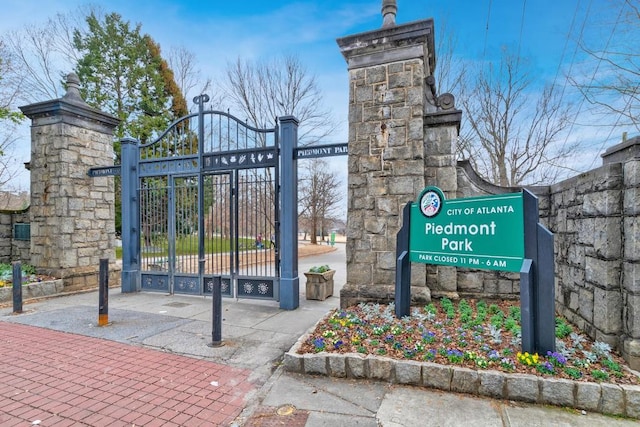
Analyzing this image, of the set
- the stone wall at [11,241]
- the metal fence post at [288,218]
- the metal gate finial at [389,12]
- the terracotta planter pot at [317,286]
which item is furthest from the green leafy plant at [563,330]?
the stone wall at [11,241]

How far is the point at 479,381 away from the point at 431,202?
1.93m

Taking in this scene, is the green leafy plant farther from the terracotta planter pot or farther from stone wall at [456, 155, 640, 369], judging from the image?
the terracotta planter pot

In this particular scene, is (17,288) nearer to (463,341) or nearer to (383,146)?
(383,146)

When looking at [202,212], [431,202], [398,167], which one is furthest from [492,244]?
A: [202,212]

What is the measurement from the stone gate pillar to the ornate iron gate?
1074 millimetres

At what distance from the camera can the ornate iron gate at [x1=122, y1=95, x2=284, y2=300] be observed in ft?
20.6

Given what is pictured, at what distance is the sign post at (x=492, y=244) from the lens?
9.88ft

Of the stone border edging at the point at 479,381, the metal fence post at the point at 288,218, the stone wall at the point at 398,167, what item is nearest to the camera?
the stone border edging at the point at 479,381

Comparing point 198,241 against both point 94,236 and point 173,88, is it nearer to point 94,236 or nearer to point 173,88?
point 94,236

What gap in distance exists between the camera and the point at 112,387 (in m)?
3.09

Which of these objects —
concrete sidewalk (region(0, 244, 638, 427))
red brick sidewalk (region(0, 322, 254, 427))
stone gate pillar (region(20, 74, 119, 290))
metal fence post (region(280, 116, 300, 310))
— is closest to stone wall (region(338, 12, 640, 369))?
metal fence post (region(280, 116, 300, 310))

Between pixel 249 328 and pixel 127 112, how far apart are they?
15530mm

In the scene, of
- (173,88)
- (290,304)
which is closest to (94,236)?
(290,304)

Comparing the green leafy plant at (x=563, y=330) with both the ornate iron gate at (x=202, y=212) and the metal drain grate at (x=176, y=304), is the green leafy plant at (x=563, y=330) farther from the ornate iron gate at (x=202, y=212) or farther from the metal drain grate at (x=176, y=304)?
the metal drain grate at (x=176, y=304)
